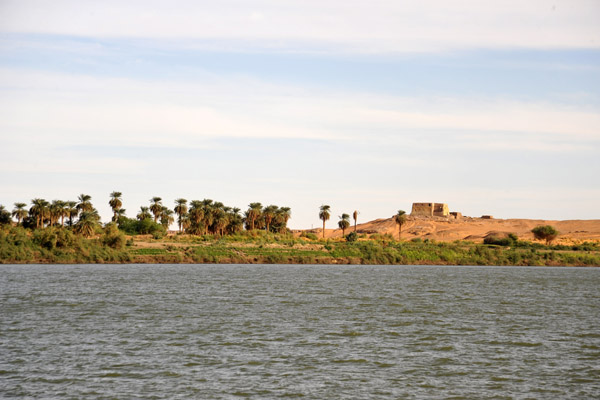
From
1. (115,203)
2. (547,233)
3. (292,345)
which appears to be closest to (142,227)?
(115,203)

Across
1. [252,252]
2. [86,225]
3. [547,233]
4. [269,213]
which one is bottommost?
[252,252]

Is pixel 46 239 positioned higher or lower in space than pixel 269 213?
lower

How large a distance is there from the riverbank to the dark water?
40945 millimetres

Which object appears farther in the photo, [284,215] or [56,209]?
[284,215]

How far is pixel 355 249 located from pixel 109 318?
8338 centimetres

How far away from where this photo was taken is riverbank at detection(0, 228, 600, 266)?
3816 inches

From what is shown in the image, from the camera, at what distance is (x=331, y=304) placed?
49.1 meters

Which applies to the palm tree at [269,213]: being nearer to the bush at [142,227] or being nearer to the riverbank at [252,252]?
the riverbank at [252,252]

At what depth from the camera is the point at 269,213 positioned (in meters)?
155

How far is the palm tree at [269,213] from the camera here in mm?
154962

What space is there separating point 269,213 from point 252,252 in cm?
4276

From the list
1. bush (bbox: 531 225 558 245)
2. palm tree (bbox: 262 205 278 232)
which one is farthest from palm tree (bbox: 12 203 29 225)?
bush (bbox: 531 225 558 245)

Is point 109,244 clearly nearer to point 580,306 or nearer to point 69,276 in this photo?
point 69,276

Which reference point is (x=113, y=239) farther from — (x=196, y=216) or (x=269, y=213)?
(x=269, y=213)
